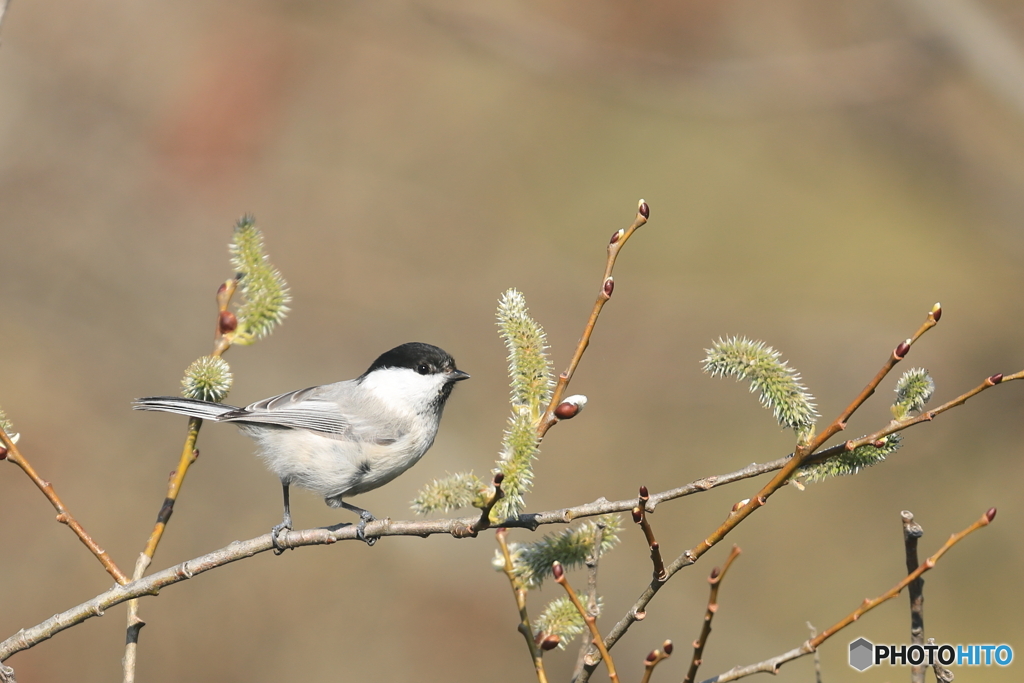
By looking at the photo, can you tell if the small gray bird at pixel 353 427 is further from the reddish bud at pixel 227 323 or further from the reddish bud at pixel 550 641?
the reddish bud at pixel 550 641

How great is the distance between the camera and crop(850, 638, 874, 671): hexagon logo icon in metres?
2.18

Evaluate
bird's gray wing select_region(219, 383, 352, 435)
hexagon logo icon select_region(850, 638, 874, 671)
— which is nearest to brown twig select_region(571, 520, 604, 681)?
hexagon logo icon select_region(850, 638, 874, 671)

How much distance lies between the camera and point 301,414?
3297 mm

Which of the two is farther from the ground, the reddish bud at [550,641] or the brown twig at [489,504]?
the brown twig at [489,504]

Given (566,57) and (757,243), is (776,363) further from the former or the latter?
(757,243)

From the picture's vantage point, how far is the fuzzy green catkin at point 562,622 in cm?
171

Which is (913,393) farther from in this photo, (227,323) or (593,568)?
(227,323)

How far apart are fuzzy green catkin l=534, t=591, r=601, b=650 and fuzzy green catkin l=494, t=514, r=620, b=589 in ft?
0.23

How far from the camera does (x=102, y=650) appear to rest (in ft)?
17.5

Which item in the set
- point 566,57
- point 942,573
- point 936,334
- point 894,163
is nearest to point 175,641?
point 566,57

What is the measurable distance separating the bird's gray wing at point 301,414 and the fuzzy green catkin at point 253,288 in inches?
46.8

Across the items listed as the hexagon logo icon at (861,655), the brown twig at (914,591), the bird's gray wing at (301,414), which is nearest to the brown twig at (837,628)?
the brown twig at (914,591)

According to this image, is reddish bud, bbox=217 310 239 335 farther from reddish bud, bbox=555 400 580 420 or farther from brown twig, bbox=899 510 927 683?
brown twig, bbox=899 510 927 683

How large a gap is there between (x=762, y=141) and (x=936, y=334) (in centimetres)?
325
